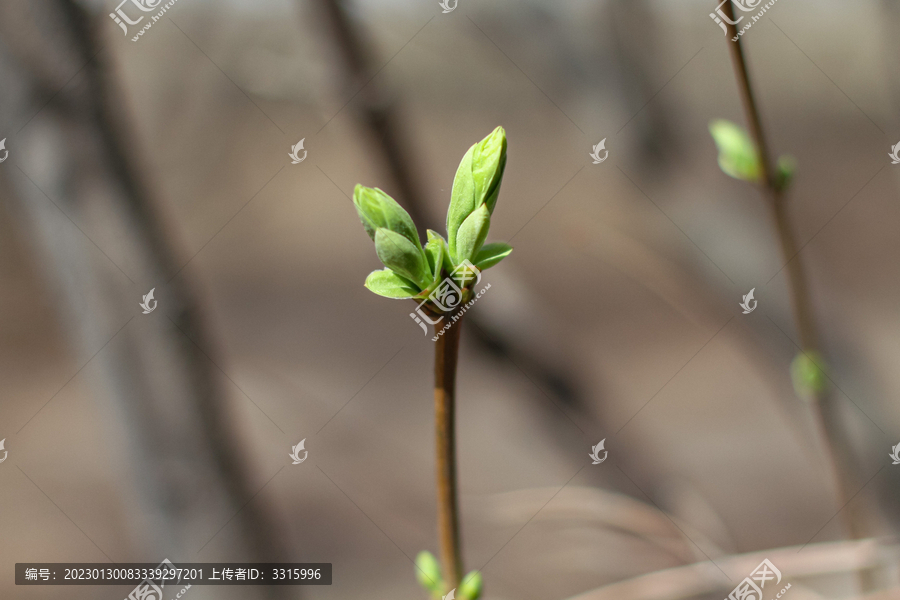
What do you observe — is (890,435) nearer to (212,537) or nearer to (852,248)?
(212,537)

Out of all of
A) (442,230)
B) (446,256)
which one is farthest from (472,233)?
(442,230)

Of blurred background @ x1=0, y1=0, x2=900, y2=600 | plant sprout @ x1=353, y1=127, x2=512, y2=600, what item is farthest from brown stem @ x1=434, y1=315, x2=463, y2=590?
blurred background @ x1=0, y1=0, x2=900, y2=600

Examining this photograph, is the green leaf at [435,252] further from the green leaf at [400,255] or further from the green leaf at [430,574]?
the green leaf at [430,574]

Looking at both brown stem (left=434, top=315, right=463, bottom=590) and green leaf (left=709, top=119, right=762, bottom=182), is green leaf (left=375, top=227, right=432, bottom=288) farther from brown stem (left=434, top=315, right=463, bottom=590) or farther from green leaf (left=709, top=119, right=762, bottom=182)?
green leaf (left=709, top=119, right=762, bottom=182)

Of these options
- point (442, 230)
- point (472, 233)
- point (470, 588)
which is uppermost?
point (442, 230)

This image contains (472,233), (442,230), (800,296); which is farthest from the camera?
(442,230)

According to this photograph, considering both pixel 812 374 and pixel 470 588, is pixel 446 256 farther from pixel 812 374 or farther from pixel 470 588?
pixel 812 374

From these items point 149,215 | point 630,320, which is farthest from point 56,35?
point 630,320
